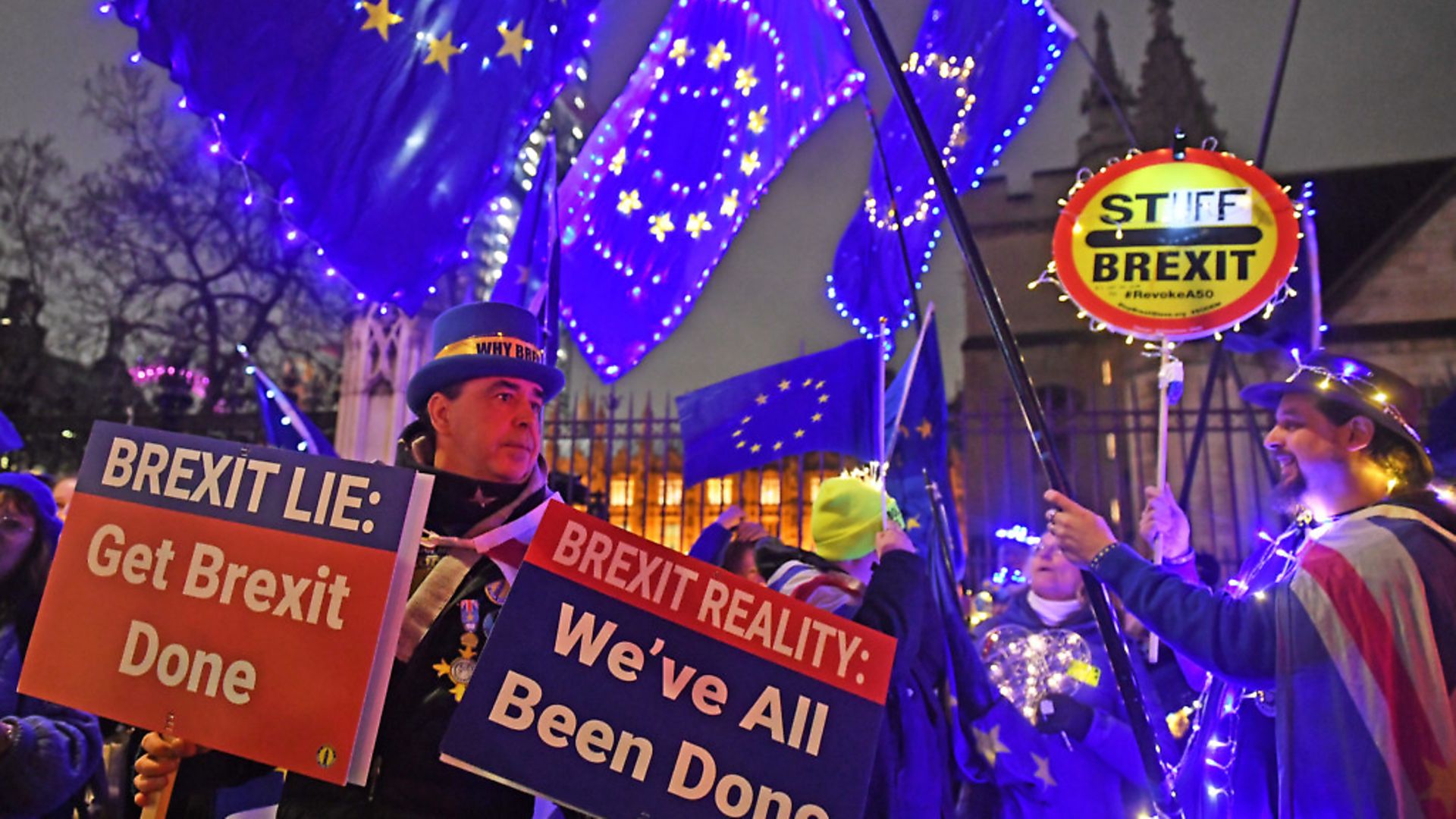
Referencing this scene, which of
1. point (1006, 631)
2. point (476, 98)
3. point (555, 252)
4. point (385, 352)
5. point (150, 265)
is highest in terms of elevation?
point (150, 265)

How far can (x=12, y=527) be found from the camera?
3.16 metres

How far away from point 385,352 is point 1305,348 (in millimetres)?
9505

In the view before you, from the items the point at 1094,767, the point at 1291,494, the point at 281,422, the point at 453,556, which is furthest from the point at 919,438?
the point at 281,422

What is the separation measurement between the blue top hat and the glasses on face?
4.98ft

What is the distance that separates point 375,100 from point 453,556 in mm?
2275

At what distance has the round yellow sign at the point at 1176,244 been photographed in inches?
129

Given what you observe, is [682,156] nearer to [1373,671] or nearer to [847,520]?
[847,520]

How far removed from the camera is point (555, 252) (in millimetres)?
4531

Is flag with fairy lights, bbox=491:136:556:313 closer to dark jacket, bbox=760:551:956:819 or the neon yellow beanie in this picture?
the neon yellow beanie

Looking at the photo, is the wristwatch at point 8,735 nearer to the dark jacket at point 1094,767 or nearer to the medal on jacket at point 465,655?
the medal on jacket at point 465,655

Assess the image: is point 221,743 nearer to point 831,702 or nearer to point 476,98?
point 831,702

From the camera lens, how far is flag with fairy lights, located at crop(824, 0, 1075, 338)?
563cm

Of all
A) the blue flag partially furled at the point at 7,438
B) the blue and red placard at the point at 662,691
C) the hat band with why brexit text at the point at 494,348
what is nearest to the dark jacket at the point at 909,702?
the blue and red placard at the point at 662,691

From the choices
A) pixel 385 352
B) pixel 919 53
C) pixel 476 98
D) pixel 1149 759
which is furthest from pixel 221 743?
pixel 385 352
